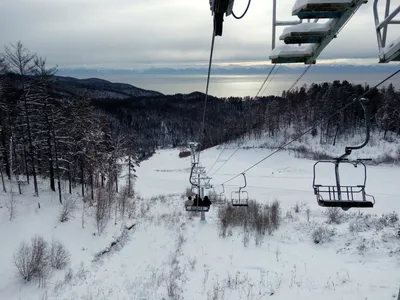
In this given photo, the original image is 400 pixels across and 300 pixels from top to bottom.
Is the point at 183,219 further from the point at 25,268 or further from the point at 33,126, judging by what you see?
the point at 33,126

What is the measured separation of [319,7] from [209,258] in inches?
758

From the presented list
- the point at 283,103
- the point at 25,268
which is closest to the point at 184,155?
the point at 283,103

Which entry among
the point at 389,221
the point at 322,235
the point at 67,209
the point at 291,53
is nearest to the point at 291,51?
the point at 291,53

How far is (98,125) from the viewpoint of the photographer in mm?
36500

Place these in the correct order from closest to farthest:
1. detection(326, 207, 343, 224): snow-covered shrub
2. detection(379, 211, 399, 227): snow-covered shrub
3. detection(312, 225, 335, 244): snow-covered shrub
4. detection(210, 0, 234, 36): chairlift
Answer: detection(210, 0, 234, 36): chairlift → detection(312, 225, 335, 244): snow-covered shrub → detection(379, 211, 399, 227): snow-covered shrub → detection(326, 207, 343, 224): snow-covered shrub

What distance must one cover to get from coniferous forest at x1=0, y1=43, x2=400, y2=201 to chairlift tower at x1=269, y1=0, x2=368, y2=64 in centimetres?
568

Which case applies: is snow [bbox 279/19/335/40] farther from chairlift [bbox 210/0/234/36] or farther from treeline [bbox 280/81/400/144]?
treeline [bbox 280/81/400/144]

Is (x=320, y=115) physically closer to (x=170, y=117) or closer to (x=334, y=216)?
(x=334, y=216)

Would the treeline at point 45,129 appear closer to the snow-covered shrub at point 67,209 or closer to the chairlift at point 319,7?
the snow-covered shrub at point 67,209

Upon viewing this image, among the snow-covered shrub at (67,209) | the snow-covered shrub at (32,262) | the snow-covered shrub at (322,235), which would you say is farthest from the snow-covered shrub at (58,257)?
the snow-covered shrub at (322,235)

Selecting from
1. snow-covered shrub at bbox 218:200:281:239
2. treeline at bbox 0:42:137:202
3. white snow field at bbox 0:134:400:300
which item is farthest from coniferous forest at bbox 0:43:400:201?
snow-covered shrub at bbox 218:200:281:239

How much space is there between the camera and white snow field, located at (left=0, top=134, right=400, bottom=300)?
1619cm

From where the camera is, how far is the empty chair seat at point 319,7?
135 inches

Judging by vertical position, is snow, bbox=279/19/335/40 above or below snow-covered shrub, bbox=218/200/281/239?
above
